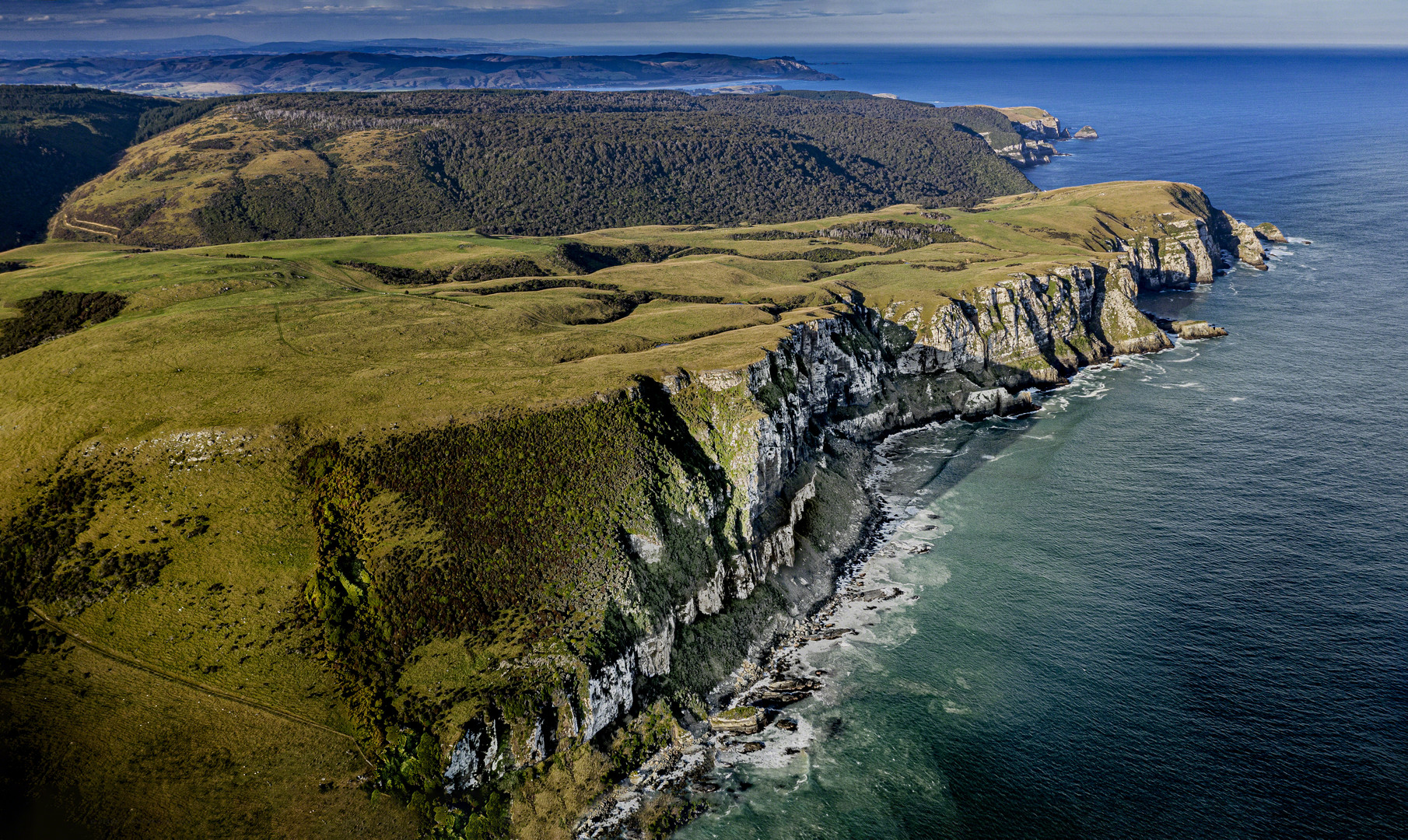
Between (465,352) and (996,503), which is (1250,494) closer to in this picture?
(996,503)

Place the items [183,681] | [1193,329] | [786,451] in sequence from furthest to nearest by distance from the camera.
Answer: [1193,329] < [786,451] < [183,681]

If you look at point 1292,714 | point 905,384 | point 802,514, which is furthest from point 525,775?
point 905,384

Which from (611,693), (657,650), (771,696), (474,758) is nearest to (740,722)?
(771,696)

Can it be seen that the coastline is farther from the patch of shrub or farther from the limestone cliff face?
the patch of shrub

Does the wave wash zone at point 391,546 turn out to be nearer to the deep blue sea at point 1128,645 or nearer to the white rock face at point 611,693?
the white rock face at point 611,693

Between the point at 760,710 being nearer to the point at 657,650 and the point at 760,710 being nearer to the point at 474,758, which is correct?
the point at 657,650

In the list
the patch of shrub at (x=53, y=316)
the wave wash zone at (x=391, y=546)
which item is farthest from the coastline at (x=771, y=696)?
the patch of shrub at (x=53, y=316)
